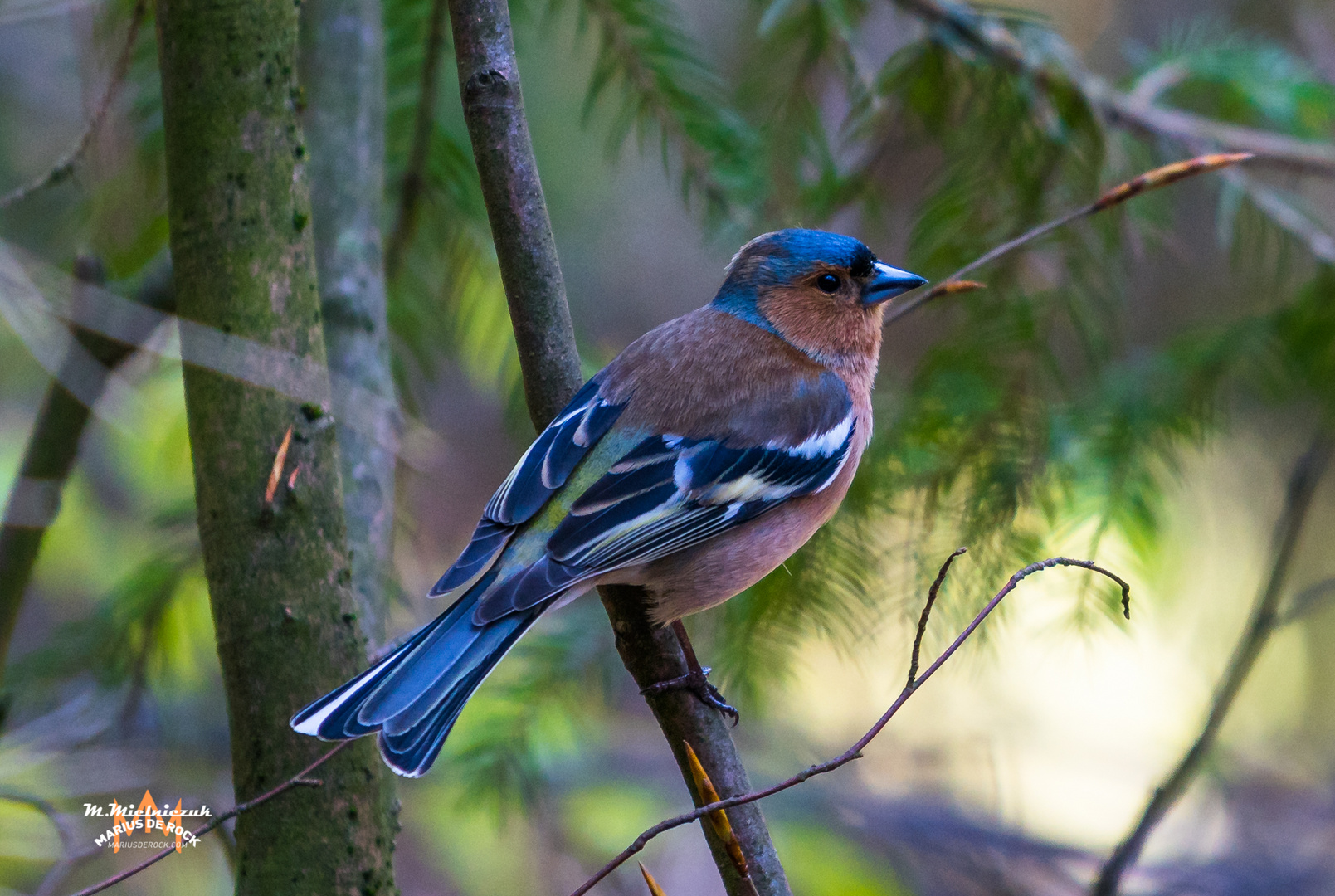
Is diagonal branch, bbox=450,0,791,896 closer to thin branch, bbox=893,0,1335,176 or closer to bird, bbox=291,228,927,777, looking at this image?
bird, bbox=291,228,927,777

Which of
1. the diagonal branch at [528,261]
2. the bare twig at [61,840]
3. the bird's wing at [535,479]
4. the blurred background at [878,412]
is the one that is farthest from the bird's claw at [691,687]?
the bare twig at [61,840]

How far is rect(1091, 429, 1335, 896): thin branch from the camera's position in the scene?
256 cm

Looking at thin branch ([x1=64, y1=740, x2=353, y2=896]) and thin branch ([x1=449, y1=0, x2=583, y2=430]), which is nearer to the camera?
thin branch ([x1=64, y1=740, x2=353, y2=896])

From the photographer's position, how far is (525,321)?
2.12m

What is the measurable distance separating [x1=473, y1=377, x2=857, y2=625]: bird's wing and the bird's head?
1.26ft

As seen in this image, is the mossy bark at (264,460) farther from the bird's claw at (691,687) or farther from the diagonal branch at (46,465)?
the diagonal branch at (46,465)

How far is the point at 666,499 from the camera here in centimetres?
256

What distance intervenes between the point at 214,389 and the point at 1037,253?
2.36 m

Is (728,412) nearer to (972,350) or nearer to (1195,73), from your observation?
(972,350)

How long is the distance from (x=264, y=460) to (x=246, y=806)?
0.56m

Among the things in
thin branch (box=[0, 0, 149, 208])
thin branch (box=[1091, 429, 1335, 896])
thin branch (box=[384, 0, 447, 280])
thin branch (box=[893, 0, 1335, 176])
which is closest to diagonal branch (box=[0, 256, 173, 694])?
thin branch (box=[0, 0, 149, 208])

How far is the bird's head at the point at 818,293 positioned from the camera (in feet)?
10.4

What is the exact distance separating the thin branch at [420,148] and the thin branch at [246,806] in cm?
165

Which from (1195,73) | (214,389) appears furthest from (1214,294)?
(214,389)
